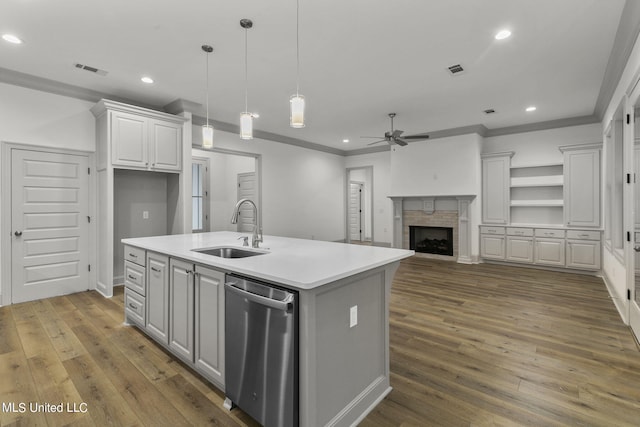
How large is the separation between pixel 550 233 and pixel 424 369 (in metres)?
4.92

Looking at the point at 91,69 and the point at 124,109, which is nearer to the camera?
the point at 91,69

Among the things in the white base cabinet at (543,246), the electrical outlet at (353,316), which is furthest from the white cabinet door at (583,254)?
the electrical outlet at (353,316)

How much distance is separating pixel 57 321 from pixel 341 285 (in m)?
3.46

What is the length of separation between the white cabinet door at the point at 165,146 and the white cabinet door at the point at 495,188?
19.6 ft

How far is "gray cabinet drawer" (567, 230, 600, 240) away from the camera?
535 centimetres

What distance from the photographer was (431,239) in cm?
745

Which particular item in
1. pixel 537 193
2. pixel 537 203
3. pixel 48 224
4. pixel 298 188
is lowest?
pixel 48 224

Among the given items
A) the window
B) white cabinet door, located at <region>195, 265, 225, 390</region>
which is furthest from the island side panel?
the window

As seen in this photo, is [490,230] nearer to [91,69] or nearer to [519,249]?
[519,249]

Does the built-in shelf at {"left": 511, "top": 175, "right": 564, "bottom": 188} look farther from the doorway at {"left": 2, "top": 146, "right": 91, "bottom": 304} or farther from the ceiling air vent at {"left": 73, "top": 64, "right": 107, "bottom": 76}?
the doorway at {"left": 2, "top": 146, "right": 91, "bottom": 304}

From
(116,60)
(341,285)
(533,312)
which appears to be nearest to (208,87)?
(116,60)

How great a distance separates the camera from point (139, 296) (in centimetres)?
293

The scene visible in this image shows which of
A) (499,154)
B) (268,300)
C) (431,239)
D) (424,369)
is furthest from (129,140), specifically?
(499,154)

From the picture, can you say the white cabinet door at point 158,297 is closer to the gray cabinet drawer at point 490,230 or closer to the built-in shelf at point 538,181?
the gray cabinet drawer at point 490,230
